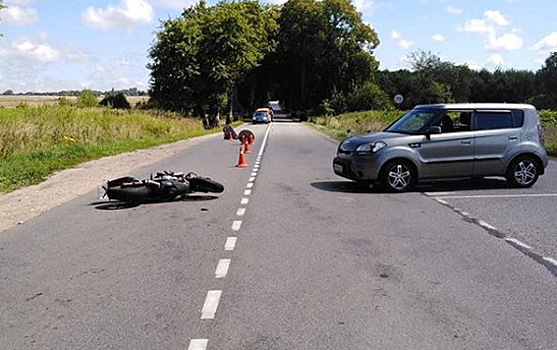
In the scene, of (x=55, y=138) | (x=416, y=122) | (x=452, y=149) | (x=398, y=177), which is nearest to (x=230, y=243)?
(x=398, y=177)

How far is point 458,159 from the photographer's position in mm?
12953

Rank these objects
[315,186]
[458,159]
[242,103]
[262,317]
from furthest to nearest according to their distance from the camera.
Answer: [242,103], [315,186], [458,159], [262,317]

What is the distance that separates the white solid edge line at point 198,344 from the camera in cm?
457

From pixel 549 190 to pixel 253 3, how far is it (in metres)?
73.1

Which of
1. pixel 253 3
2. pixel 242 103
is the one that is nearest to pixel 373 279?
pixel 253 3

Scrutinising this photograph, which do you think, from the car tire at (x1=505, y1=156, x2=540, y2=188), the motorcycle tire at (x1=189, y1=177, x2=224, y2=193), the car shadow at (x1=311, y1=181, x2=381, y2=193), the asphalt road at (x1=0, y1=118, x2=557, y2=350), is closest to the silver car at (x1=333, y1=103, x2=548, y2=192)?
the car tire at (x1=505, y1=156, x2=540, y2=188)

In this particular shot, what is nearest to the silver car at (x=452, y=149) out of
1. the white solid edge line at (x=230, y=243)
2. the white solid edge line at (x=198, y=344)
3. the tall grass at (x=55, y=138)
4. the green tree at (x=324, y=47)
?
the white solid edge line at (x=230, y=243)

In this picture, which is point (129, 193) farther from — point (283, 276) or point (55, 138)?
point (55, 138)

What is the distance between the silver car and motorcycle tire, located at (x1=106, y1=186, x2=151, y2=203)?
170 inches

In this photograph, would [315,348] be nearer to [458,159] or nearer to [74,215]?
[74,215]

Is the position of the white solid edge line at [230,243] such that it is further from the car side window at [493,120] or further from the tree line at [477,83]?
the tree line at [477,83]

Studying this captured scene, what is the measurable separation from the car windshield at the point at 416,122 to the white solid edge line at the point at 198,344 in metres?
9.31

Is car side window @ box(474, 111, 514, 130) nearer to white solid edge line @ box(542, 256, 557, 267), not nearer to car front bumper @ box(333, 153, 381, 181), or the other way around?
car front bumper @ box(333, 153, 381, 181)

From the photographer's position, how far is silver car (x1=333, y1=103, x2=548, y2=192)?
1280 centimetres
